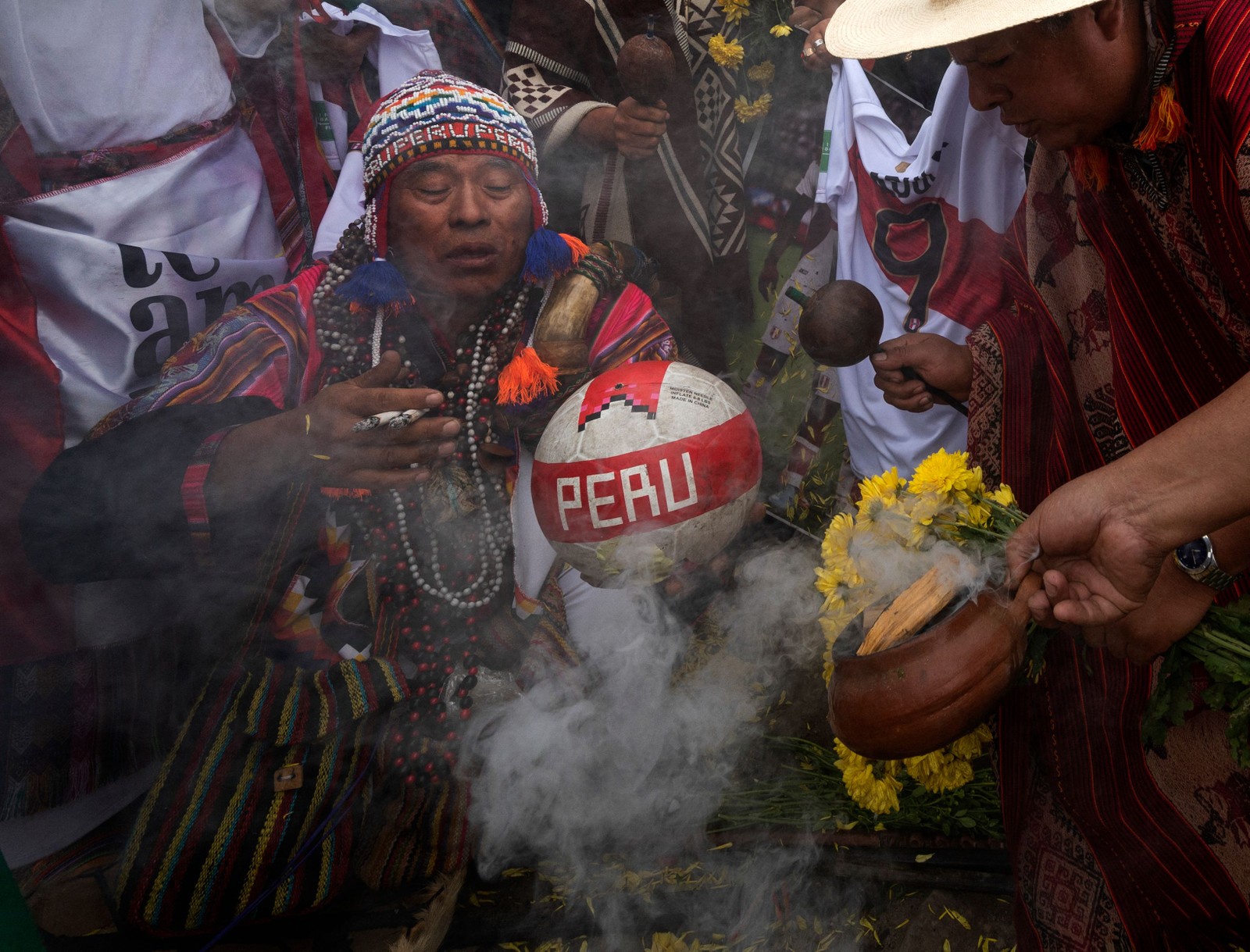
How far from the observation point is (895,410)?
326 centimetres

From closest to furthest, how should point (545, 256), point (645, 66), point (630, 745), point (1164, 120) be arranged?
point (1164, 120), point (545, 256), point (645, 66), point (630, 745)

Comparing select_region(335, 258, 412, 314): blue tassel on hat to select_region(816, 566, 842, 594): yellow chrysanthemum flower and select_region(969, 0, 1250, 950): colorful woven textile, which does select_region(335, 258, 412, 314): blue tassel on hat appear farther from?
select_region(969, 0, 1250, 950): colorful woven textile

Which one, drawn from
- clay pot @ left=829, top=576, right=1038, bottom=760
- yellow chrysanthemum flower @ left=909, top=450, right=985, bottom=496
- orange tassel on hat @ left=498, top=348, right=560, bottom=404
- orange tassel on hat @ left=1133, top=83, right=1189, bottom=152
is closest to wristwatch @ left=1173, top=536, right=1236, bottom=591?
clay pot @ left=829, top=576, right=1038, bottom=760

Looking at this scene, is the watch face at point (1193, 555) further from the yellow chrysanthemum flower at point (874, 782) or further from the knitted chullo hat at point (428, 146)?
the knitted chullo hat at point (428, 146)

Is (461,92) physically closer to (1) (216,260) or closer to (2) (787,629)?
(1) (216,260)

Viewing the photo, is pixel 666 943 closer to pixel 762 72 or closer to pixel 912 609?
pixel 912 609

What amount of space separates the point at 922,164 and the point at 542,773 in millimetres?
2489

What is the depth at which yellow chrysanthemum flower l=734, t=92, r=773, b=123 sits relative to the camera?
A: 3.53 m

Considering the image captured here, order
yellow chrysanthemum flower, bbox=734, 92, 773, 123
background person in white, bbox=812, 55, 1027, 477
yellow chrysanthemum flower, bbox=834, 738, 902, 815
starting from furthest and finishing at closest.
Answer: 1. yellow chrysanthemum flower, bbox=734, 92, 773, 123
2. background person in white, bbox=812, 55, 1027, 477
3. yellow chrysanthemum flower, bbox=834, 738, 902, 815

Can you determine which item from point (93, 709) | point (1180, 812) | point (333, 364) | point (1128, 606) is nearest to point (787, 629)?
point (1180, 812)

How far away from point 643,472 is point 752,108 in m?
2.09

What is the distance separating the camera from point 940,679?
1.67m

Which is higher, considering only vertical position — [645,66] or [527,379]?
[645,66]

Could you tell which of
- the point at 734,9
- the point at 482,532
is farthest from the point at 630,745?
the point at 734,9
